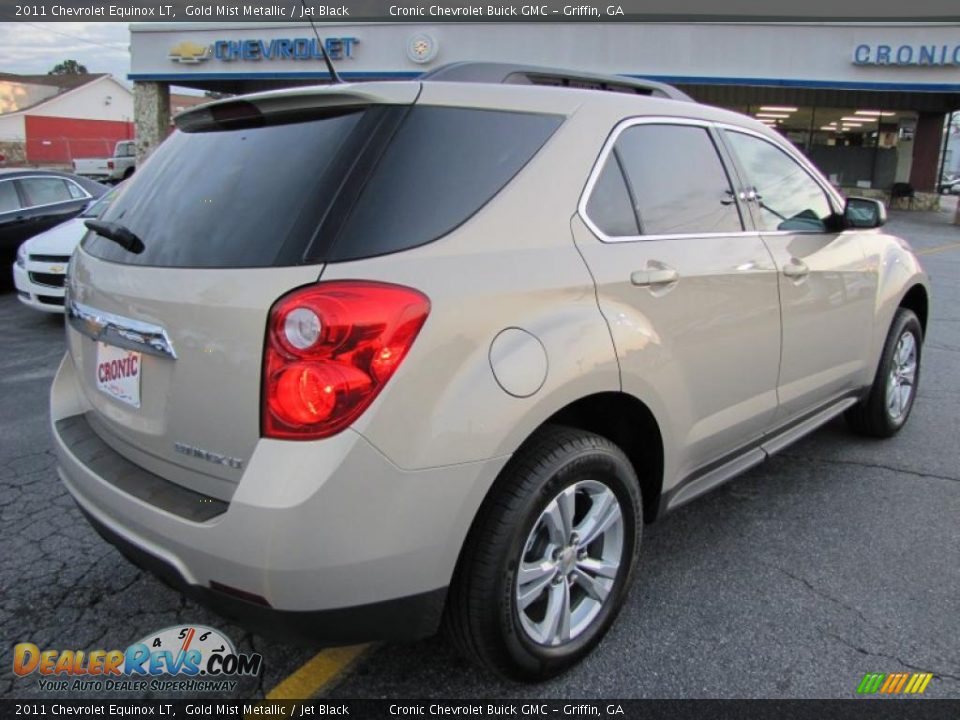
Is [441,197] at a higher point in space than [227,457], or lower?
higher

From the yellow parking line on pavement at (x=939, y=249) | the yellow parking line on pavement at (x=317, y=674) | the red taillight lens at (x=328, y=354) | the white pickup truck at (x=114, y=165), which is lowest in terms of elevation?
the yellow parking line on pavement at (x=317, y=674)

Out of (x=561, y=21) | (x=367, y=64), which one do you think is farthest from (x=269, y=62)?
(x=561, y=21)

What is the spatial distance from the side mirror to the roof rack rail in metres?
1.13

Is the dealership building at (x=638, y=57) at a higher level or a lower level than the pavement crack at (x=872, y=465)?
higher

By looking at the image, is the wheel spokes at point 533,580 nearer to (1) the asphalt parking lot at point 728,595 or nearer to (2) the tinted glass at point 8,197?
(1) the asphalt parking lot at point 728,595

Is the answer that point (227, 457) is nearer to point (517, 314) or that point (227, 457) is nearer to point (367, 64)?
→ point (517, 314)

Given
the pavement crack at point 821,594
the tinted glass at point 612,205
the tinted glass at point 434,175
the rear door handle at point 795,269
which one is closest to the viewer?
the tinted glass at point 434,175

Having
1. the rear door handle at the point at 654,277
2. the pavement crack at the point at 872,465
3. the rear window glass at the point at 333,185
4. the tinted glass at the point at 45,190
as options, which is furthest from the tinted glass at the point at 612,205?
the tinted glass at the point at 45,190

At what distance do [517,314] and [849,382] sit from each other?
2.51m

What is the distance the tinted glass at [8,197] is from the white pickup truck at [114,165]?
48.3ft

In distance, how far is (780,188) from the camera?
3.48 meters

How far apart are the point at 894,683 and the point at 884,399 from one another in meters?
2.22

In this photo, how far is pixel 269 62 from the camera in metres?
23.2

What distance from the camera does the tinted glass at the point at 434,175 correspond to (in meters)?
1.97
